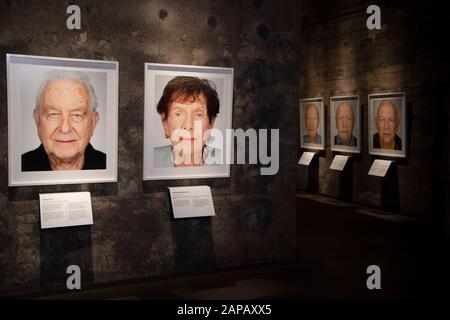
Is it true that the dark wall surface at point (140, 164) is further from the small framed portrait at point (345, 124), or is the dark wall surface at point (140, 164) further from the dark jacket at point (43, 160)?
the small framed portrait at point (345, 124)

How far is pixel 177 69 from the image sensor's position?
275 inches

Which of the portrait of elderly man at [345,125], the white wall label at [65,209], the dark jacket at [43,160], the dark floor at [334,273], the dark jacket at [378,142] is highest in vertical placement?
the portrait of elderly man at [345,125]

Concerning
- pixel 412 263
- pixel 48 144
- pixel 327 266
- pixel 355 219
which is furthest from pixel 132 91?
pixel 355 219

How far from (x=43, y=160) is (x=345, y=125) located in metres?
9.23

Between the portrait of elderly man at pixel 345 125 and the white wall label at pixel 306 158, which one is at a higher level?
the portrait of elderly man at pixel 345 125

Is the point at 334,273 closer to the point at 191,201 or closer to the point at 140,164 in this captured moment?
the point at 191,201

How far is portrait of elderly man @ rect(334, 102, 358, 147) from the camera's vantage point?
1355 cm

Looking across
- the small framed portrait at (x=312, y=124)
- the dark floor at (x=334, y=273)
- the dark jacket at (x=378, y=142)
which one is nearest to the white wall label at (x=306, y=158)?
the small framed portrait at (x=312, y=124)

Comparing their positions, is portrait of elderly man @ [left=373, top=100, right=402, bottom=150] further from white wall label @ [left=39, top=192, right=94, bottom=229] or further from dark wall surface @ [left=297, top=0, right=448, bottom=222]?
white wall label @ [left=39, top=192, right=94, bottom=229]

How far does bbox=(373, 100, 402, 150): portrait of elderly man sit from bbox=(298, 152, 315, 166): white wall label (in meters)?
2.69

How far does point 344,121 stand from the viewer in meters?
13.8

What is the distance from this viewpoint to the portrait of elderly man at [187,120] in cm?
702

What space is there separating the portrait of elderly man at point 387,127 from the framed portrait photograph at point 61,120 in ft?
24.9

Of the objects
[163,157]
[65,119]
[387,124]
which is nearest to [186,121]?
[163,157]
